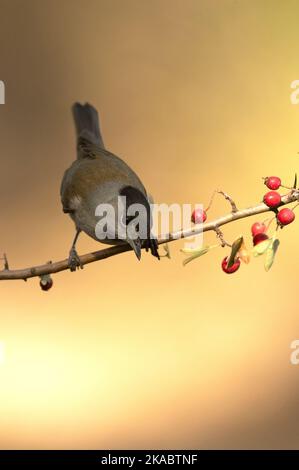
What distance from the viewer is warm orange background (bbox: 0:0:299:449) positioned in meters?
4.05

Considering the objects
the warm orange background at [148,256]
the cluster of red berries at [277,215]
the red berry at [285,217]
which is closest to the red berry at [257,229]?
the cluster of red berries at [277,215]

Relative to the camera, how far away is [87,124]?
3691 millimetres

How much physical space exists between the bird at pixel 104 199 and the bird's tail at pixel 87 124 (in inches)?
1.7

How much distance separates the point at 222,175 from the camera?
4.96 metres

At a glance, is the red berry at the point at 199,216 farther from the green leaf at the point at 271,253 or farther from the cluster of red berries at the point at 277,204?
the green leaf at the point at 271,253

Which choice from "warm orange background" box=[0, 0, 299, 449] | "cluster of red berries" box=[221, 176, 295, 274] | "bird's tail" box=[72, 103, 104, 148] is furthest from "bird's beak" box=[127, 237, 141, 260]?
"warm orange background" box=[0, 0, 299, 449]

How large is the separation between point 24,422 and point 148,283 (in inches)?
45.5

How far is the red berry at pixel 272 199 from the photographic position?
6.87 ft

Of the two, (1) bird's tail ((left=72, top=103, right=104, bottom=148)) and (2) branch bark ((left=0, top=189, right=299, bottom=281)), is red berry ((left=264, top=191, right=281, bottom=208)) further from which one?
(1) bird's tail ((left=72, top=103, right=104, bottom=148))

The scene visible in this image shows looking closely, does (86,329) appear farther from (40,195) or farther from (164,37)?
(164,37)

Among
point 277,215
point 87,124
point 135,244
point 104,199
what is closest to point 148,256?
point 87,124

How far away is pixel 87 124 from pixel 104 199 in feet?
3.15

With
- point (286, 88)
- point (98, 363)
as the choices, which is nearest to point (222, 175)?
point (286, 88)

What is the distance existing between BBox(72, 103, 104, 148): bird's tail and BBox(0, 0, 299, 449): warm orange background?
1.14 meters
